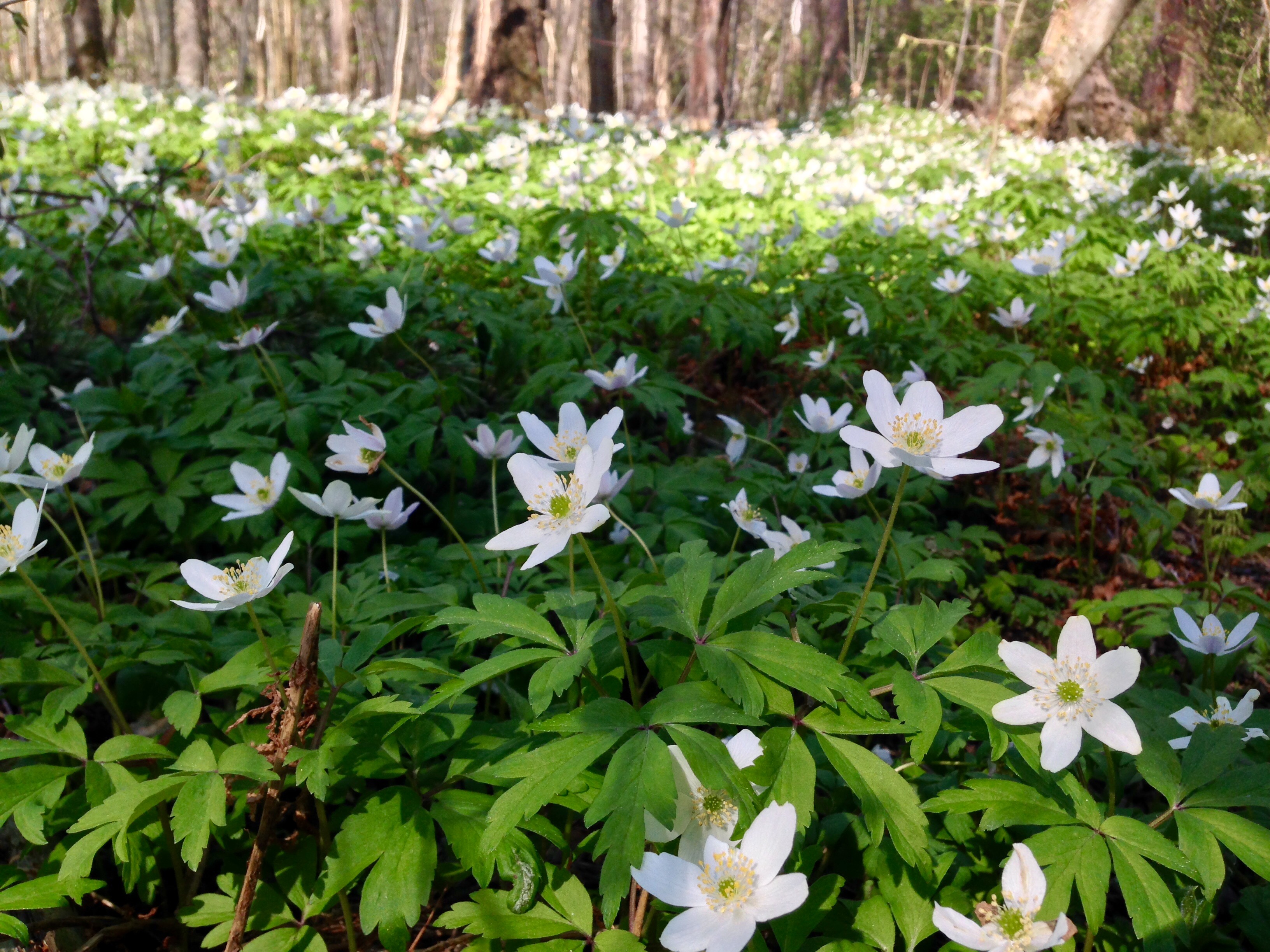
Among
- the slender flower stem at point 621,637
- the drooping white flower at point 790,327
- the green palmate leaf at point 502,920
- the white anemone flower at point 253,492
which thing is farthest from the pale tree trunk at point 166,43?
the green palmate leaf at point 502,920

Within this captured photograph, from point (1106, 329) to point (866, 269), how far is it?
1493 mm

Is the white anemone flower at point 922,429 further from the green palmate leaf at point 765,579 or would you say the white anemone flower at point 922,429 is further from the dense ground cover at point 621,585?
the green palmate leaf at point 765,579

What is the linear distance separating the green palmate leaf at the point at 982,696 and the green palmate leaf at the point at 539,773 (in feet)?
1.84

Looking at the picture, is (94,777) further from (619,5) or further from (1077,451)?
(619,5)

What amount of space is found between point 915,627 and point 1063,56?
1538 centimetres

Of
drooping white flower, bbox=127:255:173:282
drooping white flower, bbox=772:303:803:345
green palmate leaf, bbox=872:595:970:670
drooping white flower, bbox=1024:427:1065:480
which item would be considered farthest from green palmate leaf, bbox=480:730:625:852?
drooping white flower, bbox=127:255:173:282

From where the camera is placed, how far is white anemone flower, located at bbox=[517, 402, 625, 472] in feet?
5.26

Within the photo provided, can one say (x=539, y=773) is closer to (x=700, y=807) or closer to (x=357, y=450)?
(x=700, y=807)

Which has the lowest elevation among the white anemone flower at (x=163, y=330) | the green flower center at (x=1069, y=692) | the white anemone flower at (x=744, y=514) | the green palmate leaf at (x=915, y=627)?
the white anemone flower at (x=744, y=514)

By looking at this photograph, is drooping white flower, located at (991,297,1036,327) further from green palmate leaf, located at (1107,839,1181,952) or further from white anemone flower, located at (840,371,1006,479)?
green palmate leaf, located at (1107,839,1181,952)

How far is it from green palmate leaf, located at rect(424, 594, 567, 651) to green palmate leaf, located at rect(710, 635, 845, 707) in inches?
11.3

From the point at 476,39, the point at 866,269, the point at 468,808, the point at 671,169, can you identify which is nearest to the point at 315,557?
the point at 468,808

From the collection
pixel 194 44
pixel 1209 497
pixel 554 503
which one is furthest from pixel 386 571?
pixel 194 44

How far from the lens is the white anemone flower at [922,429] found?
144cm
